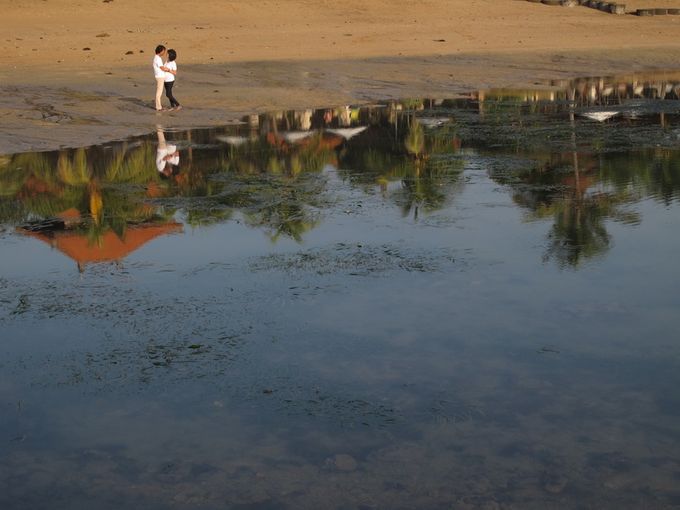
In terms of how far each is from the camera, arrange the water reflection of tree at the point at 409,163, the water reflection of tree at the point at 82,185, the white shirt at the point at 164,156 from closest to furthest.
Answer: the water reflection of tree at the point at 82,185
the water reflection of tree at the point at 409,163
the white shirt at the point at 164,156

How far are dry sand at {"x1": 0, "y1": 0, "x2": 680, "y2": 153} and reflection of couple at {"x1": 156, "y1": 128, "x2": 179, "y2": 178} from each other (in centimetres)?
162

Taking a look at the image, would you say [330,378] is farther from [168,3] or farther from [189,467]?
[168,3]

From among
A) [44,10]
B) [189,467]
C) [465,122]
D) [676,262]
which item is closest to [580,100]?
[465,122]

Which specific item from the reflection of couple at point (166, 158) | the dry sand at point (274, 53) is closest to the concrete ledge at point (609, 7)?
the dry sand at point (274, 53)

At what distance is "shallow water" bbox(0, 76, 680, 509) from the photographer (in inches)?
287

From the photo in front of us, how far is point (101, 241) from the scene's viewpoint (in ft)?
45.1

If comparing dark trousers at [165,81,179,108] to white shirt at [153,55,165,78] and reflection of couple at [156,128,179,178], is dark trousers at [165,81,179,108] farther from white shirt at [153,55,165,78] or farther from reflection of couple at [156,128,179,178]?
reflection of couple at [156,128,179,178]

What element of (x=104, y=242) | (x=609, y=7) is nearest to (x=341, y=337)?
(x=104, y=242)

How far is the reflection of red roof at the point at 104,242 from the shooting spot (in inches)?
516

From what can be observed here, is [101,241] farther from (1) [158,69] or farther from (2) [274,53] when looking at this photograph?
(2) [274,53]

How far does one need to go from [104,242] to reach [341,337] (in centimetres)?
489

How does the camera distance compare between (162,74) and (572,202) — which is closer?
(572,202)

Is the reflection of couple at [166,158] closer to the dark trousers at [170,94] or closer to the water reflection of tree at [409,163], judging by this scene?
the water reflection of tree at [409,163]

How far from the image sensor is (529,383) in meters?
8.74
